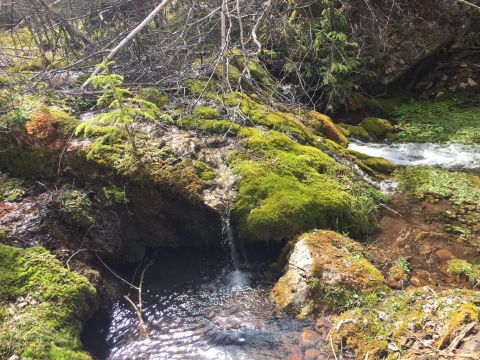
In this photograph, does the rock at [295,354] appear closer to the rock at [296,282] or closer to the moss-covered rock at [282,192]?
the rock at [296,282]

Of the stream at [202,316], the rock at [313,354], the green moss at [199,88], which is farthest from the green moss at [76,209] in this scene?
the rock at [313,354]

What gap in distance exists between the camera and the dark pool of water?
418 centimetres

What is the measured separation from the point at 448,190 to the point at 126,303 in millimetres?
5562

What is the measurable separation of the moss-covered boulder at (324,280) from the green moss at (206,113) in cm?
276

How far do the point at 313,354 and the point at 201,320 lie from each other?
1.36 meters

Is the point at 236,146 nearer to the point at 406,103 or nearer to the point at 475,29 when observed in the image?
the point at 406,103

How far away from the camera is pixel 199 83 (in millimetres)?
7453

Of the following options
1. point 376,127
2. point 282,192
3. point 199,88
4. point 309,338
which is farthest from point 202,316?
point 376,127

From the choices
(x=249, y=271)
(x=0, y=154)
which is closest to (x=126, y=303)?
(x=249, y=271)

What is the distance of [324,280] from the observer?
455 cm

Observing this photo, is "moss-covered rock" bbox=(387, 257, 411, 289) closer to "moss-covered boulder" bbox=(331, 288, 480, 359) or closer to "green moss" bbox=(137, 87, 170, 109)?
"moss-covered boulder" bbox=(331, 288, 480, 359)

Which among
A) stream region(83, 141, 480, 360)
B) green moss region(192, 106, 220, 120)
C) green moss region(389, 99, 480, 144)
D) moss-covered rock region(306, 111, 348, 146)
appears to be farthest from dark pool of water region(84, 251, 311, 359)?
green moss region(389, 99, 480, 144)

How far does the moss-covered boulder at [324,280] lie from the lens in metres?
4.43

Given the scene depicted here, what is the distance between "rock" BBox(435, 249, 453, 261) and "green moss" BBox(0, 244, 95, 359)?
179 inches
